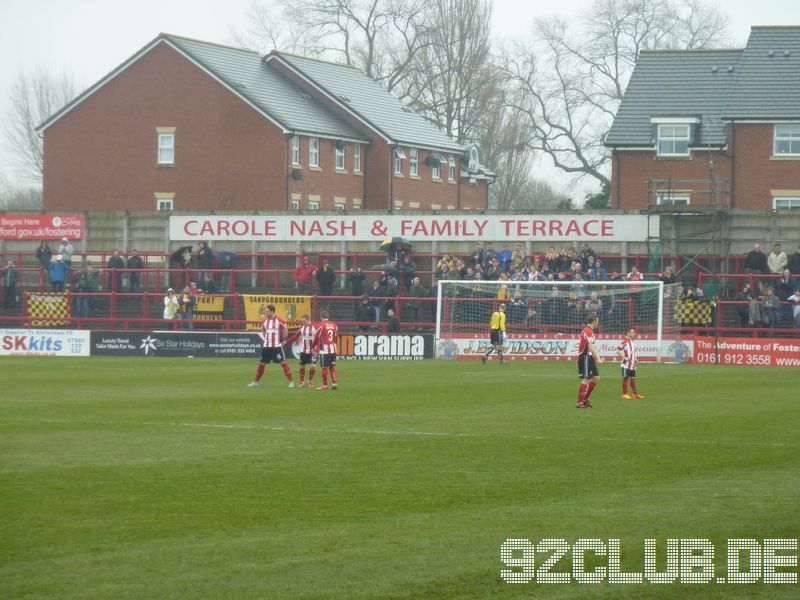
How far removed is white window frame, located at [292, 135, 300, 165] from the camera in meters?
63.6

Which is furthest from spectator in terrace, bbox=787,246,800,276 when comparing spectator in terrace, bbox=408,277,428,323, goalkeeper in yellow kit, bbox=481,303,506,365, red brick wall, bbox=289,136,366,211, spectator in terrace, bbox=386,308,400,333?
red brick wall, bbox=289,136,366,211

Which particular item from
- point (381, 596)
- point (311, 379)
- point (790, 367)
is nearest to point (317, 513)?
point (381, 596)

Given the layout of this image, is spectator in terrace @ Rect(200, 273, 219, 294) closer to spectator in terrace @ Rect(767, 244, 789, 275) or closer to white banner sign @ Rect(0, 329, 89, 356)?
white banner sign @ Rect(0, 329, 89, 356)

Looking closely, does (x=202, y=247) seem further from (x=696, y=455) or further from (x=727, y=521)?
(x=727, y=521)

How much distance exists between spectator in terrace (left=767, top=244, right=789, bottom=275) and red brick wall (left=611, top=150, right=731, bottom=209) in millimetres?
14137

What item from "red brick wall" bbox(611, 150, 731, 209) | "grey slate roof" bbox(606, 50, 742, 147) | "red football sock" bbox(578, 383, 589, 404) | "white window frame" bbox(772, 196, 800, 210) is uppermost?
"grey slate roof" bbox(606, 50, 742, 147)

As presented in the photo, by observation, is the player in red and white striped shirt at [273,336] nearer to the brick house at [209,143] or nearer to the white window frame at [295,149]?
the brick house at [209,143]

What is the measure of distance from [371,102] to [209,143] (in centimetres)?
1256

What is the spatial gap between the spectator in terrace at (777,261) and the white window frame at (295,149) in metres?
26.4

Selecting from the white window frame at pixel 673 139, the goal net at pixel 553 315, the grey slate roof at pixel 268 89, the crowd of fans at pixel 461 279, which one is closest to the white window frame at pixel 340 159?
the grey slate roof at pixel 268 89

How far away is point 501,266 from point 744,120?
1561cm

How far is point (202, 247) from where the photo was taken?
4928cm

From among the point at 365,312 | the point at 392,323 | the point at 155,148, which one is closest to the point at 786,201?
the point at 392,323

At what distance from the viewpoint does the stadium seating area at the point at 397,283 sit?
42.4 metres
